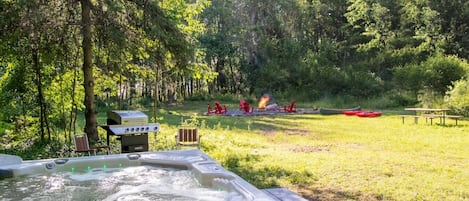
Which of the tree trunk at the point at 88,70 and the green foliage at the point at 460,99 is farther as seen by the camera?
the green foliage at the point at 460,99

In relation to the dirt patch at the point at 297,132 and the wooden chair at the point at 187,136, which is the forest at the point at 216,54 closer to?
the wooden chair at the point at 187,136

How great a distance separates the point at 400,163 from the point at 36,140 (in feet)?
20.3

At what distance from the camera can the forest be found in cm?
757

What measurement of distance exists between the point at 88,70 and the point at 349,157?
4.79 metres

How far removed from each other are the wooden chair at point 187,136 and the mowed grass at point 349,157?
0.50m

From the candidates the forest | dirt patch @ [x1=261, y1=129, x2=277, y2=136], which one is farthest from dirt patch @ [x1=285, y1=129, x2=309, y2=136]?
the forest

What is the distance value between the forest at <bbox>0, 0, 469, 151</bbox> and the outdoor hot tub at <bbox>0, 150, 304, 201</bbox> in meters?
1.86

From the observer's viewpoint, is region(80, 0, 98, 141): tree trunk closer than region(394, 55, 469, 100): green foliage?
Yes

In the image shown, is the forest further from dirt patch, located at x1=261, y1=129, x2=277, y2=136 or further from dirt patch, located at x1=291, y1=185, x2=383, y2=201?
dirt patch, located at x1=291, y1=185, x2=383, y2=201

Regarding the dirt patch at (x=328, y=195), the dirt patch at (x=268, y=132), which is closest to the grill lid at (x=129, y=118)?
the dirt patch at (x=328, y=195)

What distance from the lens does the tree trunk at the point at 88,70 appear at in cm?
761

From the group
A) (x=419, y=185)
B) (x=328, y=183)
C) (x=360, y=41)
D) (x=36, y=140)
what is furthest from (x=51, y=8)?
(x=360, y=41)

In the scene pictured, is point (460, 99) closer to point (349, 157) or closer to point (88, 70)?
point (349, 157)

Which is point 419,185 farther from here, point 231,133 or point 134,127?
point 231,133
